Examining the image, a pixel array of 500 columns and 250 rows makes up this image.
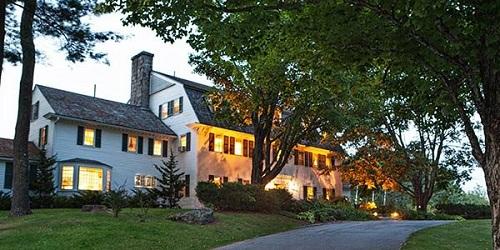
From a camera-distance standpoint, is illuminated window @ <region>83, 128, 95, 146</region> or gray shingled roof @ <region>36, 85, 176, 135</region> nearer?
gray shingled roof @ <region>36, 85, 176, 135</region>

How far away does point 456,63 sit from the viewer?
778cm

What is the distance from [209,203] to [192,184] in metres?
10.1

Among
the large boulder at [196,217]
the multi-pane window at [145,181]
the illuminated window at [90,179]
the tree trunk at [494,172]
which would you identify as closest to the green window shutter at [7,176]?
the illuminated window at [90,179]

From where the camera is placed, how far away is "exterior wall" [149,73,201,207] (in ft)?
102

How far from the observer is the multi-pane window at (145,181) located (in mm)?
31078

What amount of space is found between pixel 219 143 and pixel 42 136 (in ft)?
35.9

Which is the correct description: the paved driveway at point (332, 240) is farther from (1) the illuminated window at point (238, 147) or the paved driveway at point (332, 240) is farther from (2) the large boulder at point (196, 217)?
(1) the illuminated window at point (238, 147)

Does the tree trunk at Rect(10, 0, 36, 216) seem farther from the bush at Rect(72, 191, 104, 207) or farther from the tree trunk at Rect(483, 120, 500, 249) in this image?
the tree trunk at Rect(483, 120, 500, 249)

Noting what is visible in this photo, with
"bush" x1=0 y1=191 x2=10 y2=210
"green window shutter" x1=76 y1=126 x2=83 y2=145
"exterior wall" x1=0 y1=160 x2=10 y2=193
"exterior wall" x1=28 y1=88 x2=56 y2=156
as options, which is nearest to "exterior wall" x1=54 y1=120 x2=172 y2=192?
"green window shutter" x1=76 y1=126 x2=83 y2=145

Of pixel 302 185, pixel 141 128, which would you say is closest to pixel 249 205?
pixel 141 128

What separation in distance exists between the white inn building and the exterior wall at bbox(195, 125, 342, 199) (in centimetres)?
7

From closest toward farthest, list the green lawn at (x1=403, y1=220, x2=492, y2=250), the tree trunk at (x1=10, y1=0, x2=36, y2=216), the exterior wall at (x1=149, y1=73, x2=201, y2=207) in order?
1. the green lawn at (x1=403, y1=220, x2=492, y2=250)
2. the tree trunk at (x1=10, y1=0, x2=36, y2=216)
3. the exterior wall at (x1=149, y1=73, x2=201, y2=207)

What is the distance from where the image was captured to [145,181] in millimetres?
31516

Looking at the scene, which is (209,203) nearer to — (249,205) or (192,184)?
(249,205)
